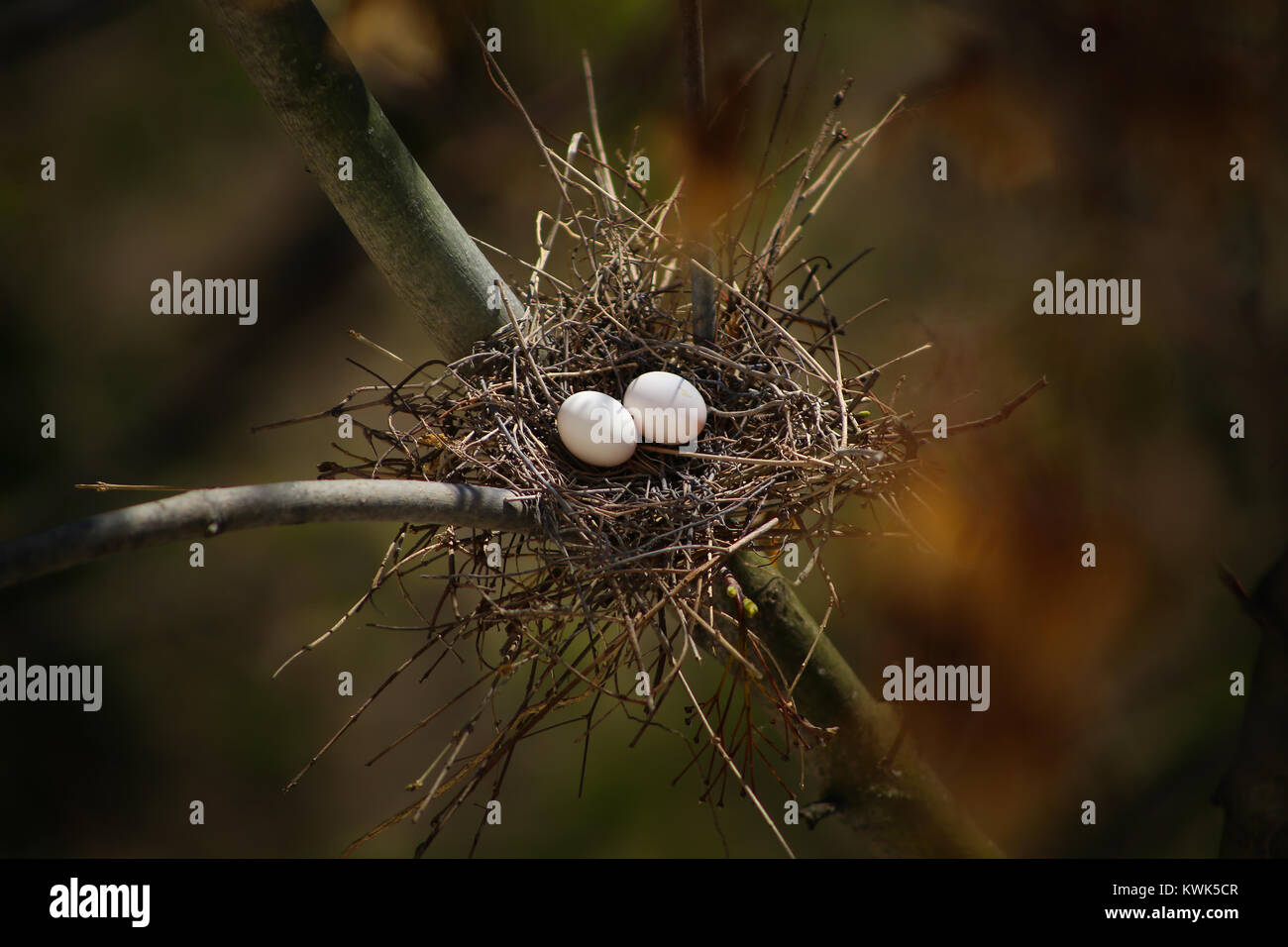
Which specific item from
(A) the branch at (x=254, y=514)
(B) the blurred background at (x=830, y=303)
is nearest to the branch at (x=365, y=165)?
(A) the branch at (x=254, y=514)

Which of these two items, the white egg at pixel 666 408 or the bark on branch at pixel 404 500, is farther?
the white egg at pixel 666 408

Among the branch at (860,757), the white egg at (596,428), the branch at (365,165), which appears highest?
the branch at (365,165)

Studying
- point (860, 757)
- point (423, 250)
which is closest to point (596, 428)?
point (423, 250)

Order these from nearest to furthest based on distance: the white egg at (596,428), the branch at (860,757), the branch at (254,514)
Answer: the branch at (254,514)
the white egg at (596,428)
the branch at (860,757)

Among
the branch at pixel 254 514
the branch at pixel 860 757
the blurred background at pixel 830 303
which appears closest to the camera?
the branch at pixel 254 514

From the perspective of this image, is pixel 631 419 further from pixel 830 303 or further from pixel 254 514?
pixel 830 303

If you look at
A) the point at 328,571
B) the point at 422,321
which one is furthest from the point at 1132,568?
the point at 328,571

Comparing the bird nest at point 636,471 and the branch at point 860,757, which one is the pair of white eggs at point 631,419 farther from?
the branch at point 860,757

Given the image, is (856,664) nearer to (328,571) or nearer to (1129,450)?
(1129,450)
